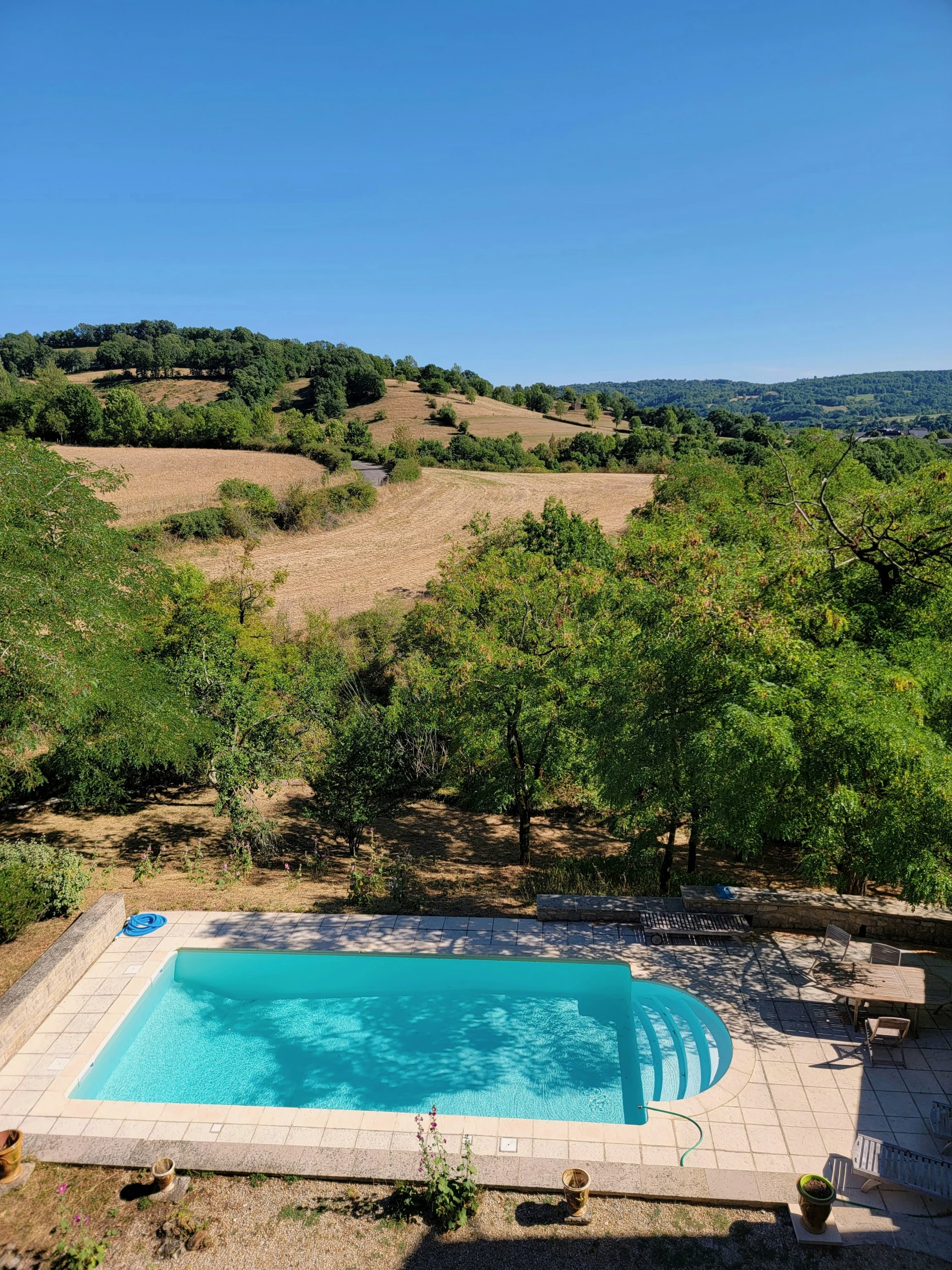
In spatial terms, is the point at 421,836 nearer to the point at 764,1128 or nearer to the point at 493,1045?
the point at 493,1045

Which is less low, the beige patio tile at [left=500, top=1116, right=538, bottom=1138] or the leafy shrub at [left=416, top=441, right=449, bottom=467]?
the leafy shrub at [left=416, top=441, right=449, bottom=467]

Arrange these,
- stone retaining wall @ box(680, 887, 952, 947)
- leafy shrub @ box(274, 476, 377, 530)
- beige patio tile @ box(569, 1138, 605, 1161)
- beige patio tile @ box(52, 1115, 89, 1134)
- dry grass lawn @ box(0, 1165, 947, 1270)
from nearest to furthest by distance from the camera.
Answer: dry grass lawn @ box(0, 1165, 947, 1270) → beige patio tile @ box(569, 1138, 605, 1161) → beige patio tile @ box(52, 1115, 89, 1134) → stone retaining wall @ box(680, 887, 952, 947) → leafy shrub @ box(274, 476, 377, 530)

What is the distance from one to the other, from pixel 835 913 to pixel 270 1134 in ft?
26.8

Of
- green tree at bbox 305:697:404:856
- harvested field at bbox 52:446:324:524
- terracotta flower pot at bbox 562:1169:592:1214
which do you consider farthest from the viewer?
harvested field at bbox 52:446:324:524

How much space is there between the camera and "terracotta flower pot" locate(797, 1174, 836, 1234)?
253 inches

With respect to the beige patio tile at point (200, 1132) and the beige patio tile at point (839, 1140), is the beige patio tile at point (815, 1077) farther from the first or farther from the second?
the beige patio tile at point (200, 1132)

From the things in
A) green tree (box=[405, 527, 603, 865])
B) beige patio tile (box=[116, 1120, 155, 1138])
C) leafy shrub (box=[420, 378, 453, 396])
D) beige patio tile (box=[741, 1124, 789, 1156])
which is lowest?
beige patio tile (box=[116, 1120, 155, 1138])

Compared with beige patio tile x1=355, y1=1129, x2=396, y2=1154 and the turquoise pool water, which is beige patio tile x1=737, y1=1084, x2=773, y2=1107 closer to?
the turquoise pool water

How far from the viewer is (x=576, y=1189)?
666cm

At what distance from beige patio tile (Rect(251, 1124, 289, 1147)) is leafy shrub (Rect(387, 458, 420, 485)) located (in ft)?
141

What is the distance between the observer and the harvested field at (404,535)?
33.2 meters

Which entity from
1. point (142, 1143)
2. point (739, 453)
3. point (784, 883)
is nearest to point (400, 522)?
point (784, 883)

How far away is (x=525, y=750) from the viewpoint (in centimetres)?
1494

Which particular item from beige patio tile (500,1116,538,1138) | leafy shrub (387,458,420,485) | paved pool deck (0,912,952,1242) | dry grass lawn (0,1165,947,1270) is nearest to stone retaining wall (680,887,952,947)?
paved pool deck (0,912,952,1242)
